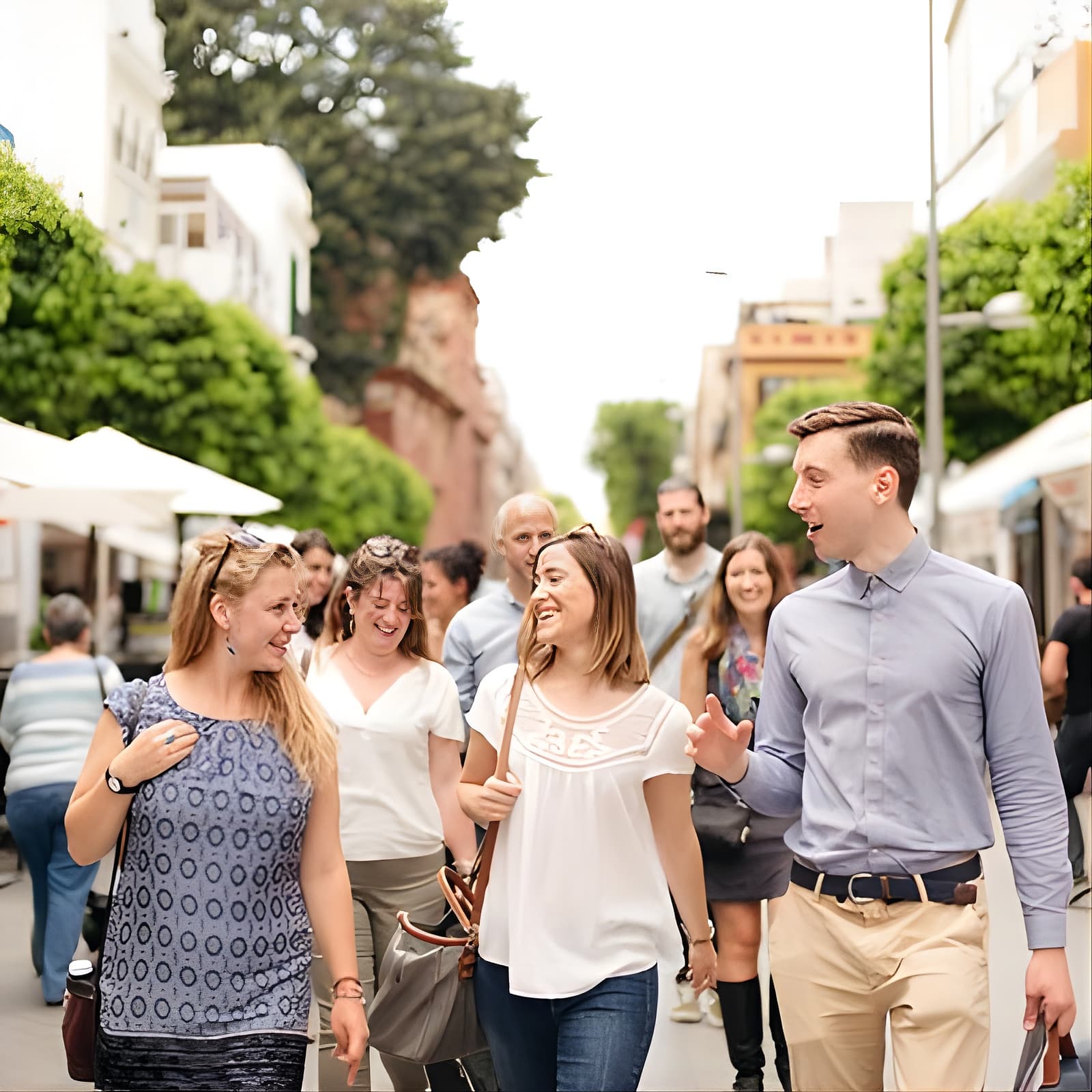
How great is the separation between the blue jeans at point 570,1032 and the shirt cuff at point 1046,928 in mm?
835

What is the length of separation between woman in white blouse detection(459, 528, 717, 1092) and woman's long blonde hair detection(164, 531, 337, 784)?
43 cm

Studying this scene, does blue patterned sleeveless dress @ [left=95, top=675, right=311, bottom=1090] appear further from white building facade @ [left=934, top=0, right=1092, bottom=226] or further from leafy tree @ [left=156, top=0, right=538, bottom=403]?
white building facade @ [left=934, top=0, right=1092, bottom=226]

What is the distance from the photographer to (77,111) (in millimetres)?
5453

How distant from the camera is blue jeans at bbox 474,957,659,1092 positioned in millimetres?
3467

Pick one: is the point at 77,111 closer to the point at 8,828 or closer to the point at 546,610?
the point at 8,828

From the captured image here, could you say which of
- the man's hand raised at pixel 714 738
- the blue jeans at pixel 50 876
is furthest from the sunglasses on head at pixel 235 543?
the blue jeans at pixel 50 876

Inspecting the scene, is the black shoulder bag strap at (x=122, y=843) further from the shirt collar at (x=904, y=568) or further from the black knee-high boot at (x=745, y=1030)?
the black knee-high boot at (x=745, y=1030)

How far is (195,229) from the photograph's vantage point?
6.70 metres

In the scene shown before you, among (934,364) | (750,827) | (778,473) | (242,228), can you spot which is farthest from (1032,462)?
(778,473)

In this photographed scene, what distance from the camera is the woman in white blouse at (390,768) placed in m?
4.71

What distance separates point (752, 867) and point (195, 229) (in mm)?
3490

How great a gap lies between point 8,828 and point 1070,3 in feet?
16.0

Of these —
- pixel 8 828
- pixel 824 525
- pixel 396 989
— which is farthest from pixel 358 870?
pixel 824 525

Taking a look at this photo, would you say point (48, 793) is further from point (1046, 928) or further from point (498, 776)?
point (1046, 928)
